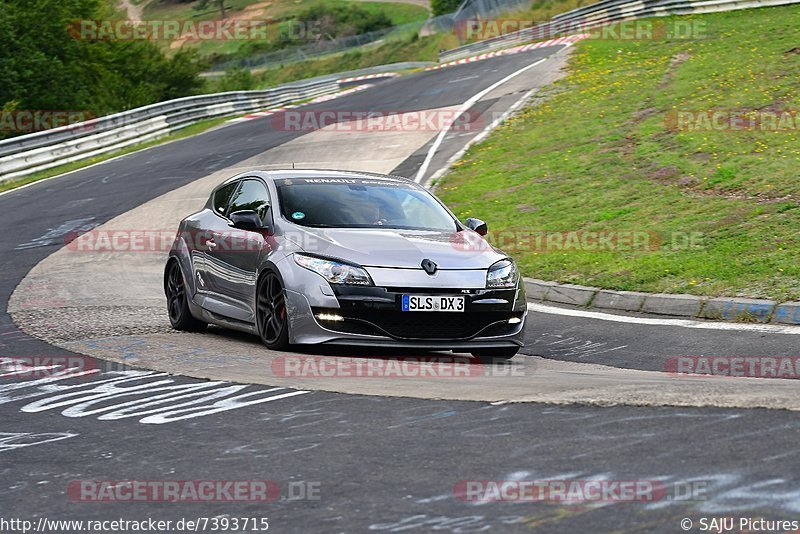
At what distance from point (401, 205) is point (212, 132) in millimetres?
27300

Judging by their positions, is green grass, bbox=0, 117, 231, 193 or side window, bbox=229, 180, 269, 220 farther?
green grass, bbox=0, 117, 231, 193

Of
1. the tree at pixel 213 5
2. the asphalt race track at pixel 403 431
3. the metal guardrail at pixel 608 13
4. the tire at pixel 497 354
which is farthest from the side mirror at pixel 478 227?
the tree at pixel 213 5

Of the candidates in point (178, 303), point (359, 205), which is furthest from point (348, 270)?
point (178, 303)

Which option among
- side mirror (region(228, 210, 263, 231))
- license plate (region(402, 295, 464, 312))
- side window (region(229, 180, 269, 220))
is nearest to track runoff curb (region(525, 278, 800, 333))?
license plate (region(402, 295, 464, 312))

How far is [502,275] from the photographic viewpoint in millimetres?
9742

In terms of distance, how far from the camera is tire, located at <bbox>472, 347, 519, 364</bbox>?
9.73m

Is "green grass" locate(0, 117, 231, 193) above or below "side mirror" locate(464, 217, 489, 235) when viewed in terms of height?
below

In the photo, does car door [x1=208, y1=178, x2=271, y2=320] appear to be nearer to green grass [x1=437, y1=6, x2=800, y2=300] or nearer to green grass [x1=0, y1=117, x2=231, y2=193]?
green grass [x1=437, y1=6, x2=800, y2=300]

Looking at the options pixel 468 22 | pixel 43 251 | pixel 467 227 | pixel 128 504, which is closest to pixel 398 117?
pixel 43 251

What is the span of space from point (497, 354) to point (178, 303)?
349 centimetres

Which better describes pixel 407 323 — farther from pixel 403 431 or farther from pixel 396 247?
pixel 403 431

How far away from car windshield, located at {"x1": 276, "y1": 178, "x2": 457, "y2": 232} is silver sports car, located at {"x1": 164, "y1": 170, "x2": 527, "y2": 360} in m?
0.01

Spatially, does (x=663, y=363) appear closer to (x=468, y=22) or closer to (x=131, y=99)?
(x=131, y=99)

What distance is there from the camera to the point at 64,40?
5031 centimetres
